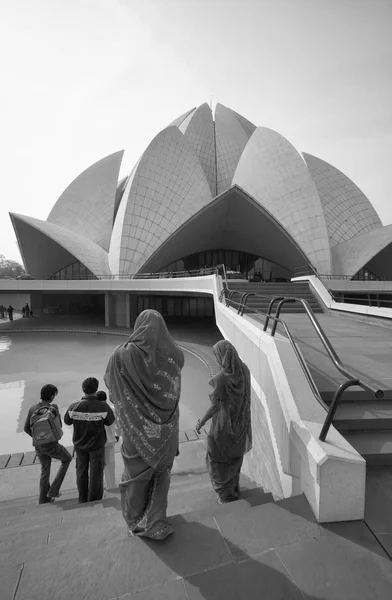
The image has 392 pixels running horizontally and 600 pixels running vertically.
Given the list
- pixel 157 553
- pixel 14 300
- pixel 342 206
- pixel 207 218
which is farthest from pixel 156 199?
pixel 14 300

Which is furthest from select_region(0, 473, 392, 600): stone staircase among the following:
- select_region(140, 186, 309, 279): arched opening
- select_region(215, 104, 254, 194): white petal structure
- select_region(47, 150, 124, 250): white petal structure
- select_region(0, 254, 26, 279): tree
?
select_region(0, 254, 26, 279): tree

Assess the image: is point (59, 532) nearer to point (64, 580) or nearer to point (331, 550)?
point (64, 580)

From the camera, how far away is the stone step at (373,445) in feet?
6.74

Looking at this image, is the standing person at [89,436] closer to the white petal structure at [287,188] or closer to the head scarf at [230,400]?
the head scarf at [230,400]

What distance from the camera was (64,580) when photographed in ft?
4.22

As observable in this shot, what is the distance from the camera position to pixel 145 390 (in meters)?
1.70

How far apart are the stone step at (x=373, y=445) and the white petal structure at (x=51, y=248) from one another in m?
19.2

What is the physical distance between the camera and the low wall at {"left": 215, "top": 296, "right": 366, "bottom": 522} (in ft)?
5.21

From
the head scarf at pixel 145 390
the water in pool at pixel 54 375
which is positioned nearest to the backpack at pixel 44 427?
the head scarf at pixel 145 390

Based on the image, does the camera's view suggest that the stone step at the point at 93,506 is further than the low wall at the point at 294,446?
Yes

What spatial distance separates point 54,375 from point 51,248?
20.1 m

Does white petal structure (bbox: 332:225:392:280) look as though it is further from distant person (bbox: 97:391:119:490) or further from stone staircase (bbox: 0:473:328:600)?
stone staircase (bbox: 0:473:328:600)

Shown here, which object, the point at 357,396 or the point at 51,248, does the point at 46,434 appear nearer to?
the point at 357,396

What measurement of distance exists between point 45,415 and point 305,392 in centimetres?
248
